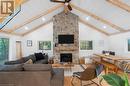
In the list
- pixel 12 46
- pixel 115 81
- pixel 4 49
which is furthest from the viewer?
pixel 12 46

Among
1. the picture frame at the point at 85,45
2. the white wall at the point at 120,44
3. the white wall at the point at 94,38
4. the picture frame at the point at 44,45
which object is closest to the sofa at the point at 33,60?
the picture frame at the point at 44,45

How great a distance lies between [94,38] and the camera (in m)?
13.1

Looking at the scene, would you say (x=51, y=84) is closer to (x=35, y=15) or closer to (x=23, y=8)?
(x=23, y=8)

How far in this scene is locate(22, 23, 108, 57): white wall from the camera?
→ 13070 mm

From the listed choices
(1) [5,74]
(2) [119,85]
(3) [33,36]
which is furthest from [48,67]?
(3) [33,36]

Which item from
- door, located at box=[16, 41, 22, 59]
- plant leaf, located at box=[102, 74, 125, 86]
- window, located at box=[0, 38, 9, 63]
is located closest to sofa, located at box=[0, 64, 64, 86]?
plant leaf, located at box=[102, 74, 125, 86]

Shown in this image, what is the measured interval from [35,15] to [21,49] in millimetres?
3889

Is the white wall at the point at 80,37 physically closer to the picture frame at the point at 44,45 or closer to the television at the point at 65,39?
the picture frame at the point at 44,45

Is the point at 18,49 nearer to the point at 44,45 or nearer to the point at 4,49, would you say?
the point at 44,45

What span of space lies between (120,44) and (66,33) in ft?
12.4

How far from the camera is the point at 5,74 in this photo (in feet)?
14.7

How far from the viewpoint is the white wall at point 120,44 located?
9880mm

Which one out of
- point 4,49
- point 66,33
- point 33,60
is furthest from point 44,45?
point 33,60

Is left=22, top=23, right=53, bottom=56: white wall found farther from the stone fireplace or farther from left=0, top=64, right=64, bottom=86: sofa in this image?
left=0, top=64, right=64, bottom=86: sofa
